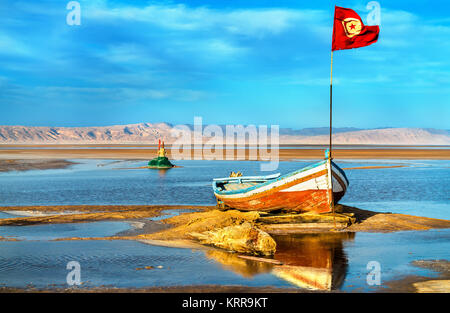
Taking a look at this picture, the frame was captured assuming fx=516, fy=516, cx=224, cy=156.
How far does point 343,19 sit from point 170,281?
39.5 feet

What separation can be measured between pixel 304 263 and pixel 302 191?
236 inches

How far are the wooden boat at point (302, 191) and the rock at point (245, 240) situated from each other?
433cm

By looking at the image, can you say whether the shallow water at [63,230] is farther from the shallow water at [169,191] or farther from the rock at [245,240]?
the shallow water at [169,191]

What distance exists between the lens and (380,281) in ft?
40.3

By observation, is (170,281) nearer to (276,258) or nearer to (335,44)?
(276,258)

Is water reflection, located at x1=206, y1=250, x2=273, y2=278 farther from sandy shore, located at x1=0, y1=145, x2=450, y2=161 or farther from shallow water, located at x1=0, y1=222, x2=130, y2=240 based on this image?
sandy shore, located at x1=0, y1=145, x2=450, y2=161

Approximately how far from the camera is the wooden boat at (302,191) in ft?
64.7

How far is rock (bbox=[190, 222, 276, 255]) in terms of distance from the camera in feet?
50.5

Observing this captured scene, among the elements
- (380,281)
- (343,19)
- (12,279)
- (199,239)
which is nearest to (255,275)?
(380,281)

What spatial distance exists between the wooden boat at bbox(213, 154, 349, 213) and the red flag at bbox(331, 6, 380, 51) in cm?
432

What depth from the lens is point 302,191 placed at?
65.6 feet

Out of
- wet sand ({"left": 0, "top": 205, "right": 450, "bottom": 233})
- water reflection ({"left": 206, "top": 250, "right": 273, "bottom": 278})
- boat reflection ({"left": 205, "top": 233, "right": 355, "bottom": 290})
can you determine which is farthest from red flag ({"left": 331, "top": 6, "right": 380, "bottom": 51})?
water reflection ({"left": 206, "top": 250, "right": 273, "bottom": 278})

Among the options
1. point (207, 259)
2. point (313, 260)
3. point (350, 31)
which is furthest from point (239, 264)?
point (350, 31)

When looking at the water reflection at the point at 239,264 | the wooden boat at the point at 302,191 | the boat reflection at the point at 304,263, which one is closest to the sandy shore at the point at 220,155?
the wooden boat at the point at 302,191
